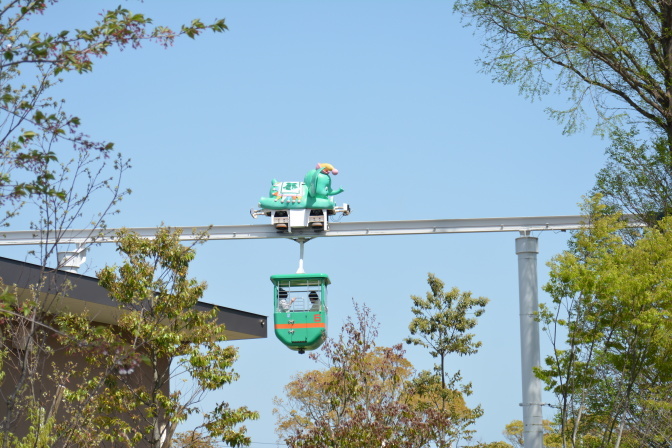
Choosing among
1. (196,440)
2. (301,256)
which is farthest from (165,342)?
(301,256)

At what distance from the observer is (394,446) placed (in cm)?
1538

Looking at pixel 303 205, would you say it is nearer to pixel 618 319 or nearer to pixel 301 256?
pixel 301 256

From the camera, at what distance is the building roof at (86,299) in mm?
12602

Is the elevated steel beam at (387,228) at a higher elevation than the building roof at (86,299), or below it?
higher

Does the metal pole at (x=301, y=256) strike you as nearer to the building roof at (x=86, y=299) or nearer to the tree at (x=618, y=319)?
the building roof at (x=86, y=299)

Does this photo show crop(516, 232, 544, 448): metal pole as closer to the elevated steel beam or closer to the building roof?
the elevated steel beam

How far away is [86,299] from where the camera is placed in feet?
46.7

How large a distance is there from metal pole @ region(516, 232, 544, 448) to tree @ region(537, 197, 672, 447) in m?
0.58

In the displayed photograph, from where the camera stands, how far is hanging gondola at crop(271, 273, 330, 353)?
16891 millimetres

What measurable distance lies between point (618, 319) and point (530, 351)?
232cm

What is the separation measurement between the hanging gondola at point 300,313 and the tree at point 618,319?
13.2 ft

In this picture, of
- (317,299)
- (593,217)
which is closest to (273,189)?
(317,299)

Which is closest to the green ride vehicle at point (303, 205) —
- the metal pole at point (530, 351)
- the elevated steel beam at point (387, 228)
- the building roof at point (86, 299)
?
the elevated steel beam at point (387, 228)

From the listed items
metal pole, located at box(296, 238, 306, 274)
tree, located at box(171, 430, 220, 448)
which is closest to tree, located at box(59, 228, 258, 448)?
tree, located at box(171, 430, 220, 448)
